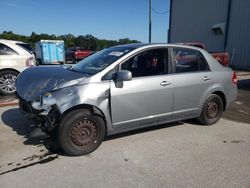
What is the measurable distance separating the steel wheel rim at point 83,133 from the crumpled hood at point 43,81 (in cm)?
62

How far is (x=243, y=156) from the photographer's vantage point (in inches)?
157

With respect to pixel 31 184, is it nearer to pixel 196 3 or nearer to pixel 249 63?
pixel 249 63

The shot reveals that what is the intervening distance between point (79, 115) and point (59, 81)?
59 centimetres

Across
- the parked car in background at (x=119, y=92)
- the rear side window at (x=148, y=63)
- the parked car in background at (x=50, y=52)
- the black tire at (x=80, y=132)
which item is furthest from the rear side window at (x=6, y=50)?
the parked car in background at (x=50, y=52)

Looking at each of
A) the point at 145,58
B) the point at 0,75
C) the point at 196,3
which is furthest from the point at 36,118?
the point at 196,3

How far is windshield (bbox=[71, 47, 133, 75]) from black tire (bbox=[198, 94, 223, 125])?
81.2 inches

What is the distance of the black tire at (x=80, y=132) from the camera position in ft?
12.2

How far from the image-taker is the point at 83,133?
3.88 metres

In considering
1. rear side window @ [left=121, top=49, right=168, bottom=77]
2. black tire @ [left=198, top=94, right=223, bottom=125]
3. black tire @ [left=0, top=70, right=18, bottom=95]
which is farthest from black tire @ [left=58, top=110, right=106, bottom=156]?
black tire @ [left=0, top=70, right=18, bottom=95]

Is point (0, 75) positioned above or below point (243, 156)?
above

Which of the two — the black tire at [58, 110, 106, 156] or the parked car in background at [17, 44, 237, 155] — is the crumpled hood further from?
the black tire at [58, 110, 106, 156]

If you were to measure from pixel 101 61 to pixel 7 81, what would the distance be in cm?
462

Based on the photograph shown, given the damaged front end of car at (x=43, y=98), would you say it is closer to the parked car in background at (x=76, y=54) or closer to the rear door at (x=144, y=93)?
the rear door at (x=144, y=93)

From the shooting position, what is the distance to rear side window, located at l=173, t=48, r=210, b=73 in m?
4.78
